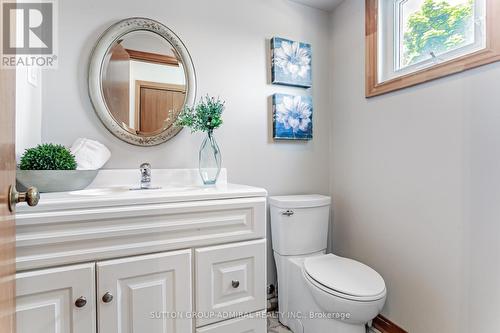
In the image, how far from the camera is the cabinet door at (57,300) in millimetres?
800

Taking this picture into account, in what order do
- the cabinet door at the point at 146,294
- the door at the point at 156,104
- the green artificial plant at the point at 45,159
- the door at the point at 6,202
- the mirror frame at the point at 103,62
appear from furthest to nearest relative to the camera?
the door at the point at 156,104 < the mirror frame at the point at 103,62 < the green artificial plant at the point at 45,159 < the cabinet door at the point at 146,294 < the door at the point at 6,202

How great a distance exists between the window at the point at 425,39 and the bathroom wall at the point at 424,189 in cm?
7

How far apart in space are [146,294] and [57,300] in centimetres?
27

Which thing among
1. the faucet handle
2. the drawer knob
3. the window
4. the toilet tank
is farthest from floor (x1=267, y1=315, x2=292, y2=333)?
the window

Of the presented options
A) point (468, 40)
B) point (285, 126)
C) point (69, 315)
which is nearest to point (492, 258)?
point (468, 40)

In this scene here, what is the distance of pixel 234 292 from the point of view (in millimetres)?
1126

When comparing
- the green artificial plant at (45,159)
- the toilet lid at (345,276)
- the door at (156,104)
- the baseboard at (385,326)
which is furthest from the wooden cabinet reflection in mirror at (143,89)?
the baseboard at (385,326)

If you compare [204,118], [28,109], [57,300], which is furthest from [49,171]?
[204,118]

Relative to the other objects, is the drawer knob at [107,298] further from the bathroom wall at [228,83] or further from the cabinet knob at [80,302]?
the bathroom wall at [228,83]

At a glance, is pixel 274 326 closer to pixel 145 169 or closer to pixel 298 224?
pixel 298 224

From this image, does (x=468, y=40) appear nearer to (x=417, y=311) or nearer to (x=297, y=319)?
(x=417, y=311)

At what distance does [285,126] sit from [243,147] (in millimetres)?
344

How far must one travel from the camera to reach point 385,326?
155 cm

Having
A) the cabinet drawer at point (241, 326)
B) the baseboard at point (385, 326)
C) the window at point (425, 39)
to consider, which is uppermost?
the window at point (425, 39)
